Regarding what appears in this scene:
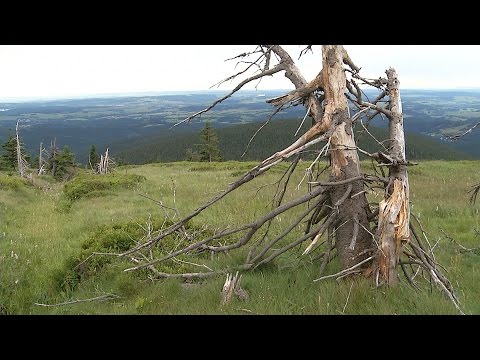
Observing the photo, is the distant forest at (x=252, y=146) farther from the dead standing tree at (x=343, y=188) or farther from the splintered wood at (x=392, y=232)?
the splintered wood at (x=392, y=232)

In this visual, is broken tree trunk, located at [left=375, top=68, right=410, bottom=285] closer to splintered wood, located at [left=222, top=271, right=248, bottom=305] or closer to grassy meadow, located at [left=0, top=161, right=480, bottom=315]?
grassy meadow, located at [left=0, top=161, right=480, bottom=315]

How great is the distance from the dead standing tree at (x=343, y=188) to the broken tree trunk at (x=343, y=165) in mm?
12

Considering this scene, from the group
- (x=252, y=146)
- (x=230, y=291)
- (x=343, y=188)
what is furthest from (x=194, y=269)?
(x=252, y=146)

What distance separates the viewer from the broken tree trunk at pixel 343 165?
5254mm

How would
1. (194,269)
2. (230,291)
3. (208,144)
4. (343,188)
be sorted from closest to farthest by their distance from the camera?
(230,291), (343,188), (194,269), (208,144)

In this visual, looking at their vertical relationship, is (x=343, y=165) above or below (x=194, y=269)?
above

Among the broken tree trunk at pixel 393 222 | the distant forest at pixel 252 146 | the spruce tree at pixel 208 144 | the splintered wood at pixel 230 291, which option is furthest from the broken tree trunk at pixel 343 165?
the distant forest at pixel 252 146

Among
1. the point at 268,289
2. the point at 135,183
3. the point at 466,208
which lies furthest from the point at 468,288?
the point at 135,183

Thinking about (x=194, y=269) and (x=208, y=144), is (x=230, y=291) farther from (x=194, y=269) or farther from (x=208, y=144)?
(x=208, y=144)

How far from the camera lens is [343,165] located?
17.6 feet

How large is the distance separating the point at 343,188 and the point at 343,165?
0.93 ft

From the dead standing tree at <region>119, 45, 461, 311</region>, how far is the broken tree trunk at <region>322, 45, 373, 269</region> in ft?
0.04

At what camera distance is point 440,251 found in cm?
721
